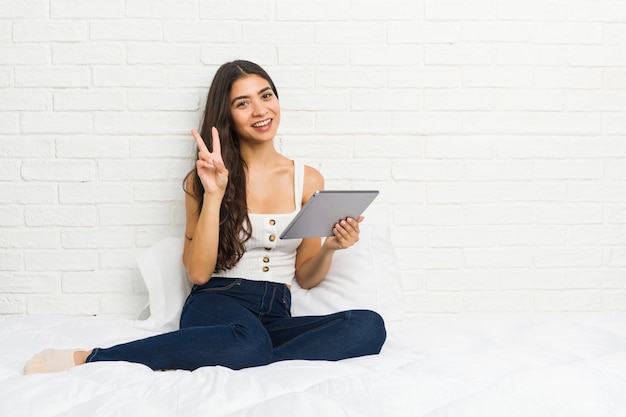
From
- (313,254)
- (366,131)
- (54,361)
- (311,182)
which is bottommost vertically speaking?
(54,361)

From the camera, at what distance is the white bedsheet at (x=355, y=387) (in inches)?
45.7

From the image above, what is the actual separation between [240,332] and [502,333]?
0.79 metres

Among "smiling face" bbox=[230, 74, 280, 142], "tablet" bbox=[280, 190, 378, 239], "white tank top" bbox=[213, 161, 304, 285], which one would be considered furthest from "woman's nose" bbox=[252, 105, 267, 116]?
"tablet" bbox=[280, 190, 378, 239]

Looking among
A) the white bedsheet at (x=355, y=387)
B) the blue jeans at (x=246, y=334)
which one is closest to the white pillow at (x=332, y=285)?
the blue jeans at (x=246, y=334)

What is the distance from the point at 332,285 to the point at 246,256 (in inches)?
12.0

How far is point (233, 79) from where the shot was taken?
1.97 meters

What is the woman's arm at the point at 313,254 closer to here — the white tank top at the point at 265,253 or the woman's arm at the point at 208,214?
the white tank top at the point at 265,253

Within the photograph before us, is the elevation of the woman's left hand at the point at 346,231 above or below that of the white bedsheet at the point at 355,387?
above

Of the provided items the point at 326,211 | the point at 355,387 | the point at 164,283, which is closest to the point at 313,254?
the point at 326,211

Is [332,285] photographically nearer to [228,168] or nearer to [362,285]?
[362,285]

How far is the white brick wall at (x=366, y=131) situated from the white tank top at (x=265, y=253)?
1.20ft

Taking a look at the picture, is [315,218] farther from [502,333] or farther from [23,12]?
[23,12]

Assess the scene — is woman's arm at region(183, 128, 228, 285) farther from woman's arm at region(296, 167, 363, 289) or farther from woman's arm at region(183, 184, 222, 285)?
woman's arm at region(296, 167, 363, 289)

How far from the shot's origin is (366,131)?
221 cm
